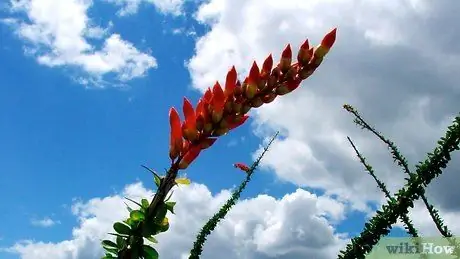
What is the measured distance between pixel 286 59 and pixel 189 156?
0.51 meters

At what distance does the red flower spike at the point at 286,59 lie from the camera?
7.07 ft

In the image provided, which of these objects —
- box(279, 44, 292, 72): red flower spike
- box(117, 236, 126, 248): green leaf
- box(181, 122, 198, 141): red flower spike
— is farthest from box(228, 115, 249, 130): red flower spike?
box(117, 236, 126, 248): green leaf

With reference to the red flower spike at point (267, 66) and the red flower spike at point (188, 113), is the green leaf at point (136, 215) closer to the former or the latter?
the red flower spike at point (188, 113)

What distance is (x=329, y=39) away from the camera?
2.29 metres

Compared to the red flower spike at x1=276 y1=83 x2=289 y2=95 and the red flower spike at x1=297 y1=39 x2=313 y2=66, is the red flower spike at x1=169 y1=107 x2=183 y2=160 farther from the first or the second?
the red flower spike at x1=297 y1=39 x2=313 y2=66

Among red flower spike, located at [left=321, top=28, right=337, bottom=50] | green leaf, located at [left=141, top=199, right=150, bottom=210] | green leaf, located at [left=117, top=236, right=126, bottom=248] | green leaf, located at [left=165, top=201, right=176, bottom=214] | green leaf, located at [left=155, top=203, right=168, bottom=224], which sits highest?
red flower spike, located at [left=321, top=28, right=337, bottom=50]

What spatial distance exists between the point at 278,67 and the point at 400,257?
16.9ft

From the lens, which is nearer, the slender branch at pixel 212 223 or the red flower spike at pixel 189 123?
the red flower spike at pixel 189 123

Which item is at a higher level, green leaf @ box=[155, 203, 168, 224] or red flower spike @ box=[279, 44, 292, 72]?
red flower spike @ box=[279, 44, 292, 72]

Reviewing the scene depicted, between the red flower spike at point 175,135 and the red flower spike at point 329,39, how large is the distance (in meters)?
0.61

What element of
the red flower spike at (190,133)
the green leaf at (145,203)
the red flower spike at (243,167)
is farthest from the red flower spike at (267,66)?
the red flower spike at (243,167)

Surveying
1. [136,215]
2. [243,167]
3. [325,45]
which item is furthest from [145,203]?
[243,167]

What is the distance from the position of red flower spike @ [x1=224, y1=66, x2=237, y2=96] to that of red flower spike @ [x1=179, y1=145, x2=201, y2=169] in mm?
222

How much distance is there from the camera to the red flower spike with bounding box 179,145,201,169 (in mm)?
1990
